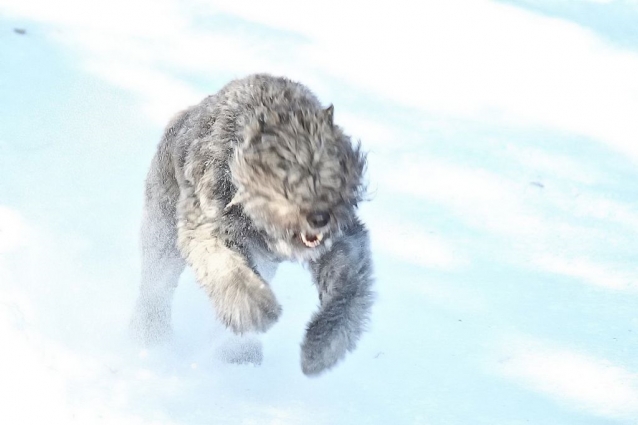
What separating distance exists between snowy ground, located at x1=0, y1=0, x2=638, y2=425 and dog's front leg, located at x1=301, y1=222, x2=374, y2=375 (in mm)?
606

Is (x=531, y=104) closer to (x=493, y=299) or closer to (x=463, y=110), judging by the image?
(x=463, y=110)

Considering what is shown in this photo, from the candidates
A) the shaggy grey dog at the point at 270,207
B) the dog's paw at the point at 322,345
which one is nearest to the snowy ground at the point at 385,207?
the dog's paw at the point at 322,345

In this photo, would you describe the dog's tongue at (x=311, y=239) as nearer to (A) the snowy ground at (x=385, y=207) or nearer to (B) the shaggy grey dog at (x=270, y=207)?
(B) the shaggy grey dog at (x=270, y=207)

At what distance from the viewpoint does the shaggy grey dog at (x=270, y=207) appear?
12.6ft

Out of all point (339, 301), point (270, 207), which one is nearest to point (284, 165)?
point (270, 207)

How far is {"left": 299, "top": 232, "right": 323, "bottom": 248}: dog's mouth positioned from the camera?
12.7ft

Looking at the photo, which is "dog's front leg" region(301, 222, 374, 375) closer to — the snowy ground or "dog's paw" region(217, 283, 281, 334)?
"dog's paw" region(217, 283, 281, 334)

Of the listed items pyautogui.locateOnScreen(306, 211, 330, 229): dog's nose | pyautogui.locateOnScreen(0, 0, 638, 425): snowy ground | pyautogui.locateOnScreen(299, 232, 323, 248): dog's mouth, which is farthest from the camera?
pyautogui.locateOnScreen(0, 0, 638, 425): snowy ground

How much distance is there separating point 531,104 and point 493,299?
10.9 ft

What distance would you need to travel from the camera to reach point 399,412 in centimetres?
450

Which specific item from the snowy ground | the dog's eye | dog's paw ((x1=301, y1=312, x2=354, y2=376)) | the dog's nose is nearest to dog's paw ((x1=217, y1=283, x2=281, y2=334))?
dog's paw ((x1=301, y1=312, x2=354, y2=376))

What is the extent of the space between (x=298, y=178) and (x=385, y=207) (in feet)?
9.73

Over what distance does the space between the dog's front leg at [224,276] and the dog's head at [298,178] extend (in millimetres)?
214

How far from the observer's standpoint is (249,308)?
3840mm
